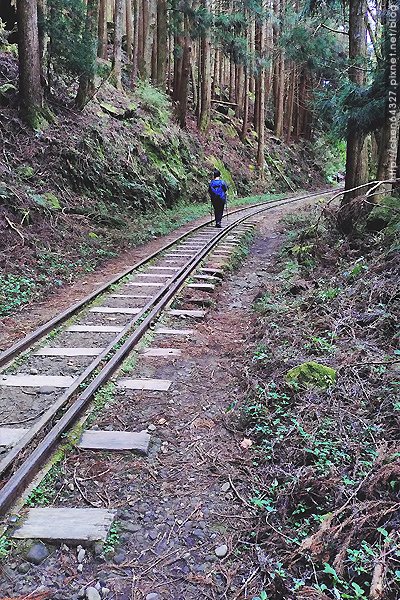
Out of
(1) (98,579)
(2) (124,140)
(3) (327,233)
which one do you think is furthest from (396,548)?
(2) (124,140)

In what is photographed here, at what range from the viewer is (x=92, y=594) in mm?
2990

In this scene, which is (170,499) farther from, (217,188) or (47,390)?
(217,188)

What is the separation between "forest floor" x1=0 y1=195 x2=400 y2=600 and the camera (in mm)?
3061

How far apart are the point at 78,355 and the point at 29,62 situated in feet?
32.2

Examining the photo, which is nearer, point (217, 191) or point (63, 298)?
point (63, 298)

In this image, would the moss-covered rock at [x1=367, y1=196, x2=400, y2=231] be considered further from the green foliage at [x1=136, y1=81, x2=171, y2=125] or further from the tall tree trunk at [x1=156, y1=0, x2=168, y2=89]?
the tall tree trunk at [x1=156, y1=0, x2=168, y2=89]

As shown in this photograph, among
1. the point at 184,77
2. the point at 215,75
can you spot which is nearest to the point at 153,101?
the point at 184,77

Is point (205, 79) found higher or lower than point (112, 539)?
higher

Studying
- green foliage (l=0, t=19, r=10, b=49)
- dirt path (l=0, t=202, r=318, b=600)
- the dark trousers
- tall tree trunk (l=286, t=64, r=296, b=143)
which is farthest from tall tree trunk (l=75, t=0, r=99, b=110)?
tall tree trunk (l=286, t=64, r=296, b=143)

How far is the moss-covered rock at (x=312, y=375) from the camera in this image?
201 inches

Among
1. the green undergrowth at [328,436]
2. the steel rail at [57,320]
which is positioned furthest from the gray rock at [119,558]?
the steel rail at [57,320]

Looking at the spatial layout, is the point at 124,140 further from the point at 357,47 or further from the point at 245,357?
the point at 245,357

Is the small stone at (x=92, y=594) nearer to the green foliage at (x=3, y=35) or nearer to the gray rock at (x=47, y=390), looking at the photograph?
the gray rock at (x=47, y=390)

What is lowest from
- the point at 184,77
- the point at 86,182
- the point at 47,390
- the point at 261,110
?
the point at 47,390
